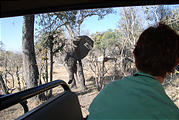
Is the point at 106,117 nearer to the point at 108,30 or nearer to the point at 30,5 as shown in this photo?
the point at 30,5

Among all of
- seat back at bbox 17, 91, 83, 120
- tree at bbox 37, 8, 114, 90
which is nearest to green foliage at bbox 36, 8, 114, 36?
tree at bbox 37, 8, 114, 90

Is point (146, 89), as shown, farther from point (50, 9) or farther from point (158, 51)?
point (50, 9)

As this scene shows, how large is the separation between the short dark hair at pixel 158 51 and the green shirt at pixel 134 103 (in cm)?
11

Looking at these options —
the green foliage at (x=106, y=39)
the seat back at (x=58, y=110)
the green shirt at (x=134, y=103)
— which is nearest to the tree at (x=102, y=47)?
the green foliage at (x=106, y=39)

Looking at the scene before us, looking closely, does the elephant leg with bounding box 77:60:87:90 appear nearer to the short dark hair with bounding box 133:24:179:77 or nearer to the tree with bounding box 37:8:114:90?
the tree with bounding box 37:8:114:90

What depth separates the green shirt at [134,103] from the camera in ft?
2.11

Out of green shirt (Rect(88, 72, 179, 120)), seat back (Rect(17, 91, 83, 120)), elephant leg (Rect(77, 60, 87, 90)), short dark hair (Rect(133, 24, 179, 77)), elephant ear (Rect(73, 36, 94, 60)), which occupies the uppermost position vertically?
elephant ear (Rect(73, 36, 94, 60))

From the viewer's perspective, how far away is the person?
0.65 m

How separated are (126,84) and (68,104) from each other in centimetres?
88

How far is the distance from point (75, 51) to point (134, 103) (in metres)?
5.16

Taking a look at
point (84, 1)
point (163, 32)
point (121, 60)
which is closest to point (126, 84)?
point (163, 32)

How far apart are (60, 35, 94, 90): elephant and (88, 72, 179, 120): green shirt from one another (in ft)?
15.6

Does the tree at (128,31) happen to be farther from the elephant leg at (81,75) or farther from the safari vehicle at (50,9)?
the safari vehicle at (50,9)

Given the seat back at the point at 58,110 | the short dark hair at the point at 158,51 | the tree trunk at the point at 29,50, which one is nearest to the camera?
the short dark hair at the point at 158,51
